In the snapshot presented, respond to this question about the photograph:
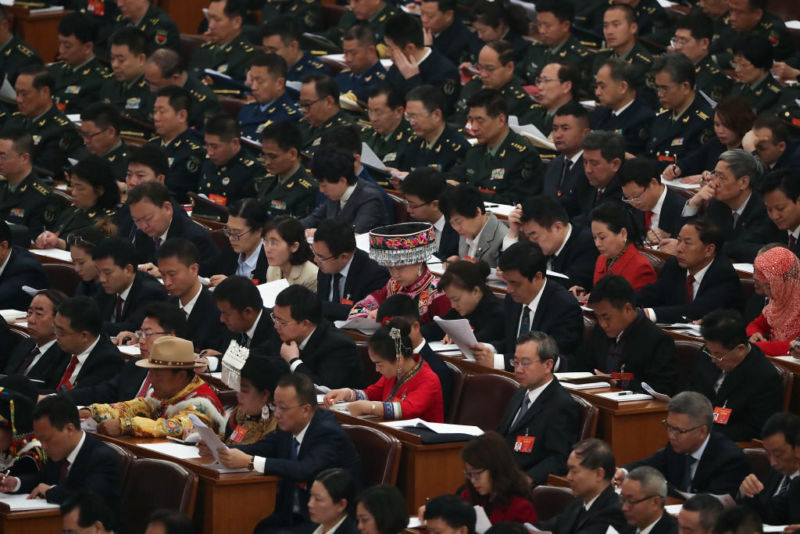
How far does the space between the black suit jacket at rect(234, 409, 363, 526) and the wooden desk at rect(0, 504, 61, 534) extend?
70cm

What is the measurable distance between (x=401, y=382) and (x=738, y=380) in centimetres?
→ 119

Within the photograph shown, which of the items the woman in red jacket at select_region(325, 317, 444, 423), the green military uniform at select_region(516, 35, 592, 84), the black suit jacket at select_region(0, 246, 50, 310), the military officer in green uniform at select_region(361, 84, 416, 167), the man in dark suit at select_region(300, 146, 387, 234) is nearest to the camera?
the woman in red jacket at select_region(325, 317, 444, 423)

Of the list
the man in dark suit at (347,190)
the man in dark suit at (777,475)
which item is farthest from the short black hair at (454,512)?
the man in dark suit at (347,190)

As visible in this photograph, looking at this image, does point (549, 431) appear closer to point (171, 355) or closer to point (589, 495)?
point (589, 495)

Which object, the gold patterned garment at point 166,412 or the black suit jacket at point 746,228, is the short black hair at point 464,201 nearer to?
the black suit jacket at point 746,228

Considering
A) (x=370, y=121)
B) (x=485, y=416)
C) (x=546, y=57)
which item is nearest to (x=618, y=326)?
(x=485, y=416)

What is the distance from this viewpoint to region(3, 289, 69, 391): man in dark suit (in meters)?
6.27

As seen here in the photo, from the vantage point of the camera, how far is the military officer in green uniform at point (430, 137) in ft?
27.0

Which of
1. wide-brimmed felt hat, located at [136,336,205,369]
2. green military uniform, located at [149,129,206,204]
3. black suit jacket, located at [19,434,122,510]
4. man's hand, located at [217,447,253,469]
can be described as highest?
wide-brimmed felt hat, located at [136,336,205,369]

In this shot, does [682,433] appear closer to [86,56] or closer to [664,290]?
[664,290]

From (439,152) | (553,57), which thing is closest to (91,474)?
(439,152)

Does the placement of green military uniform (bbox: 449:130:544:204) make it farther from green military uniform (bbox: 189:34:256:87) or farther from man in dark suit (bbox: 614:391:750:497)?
man in dark suit (bbox: 614:391:750:497)

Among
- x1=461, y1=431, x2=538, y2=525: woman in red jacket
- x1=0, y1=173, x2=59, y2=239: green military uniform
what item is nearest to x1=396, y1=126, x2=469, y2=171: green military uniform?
x1=0, y1=173, x2=59, y2=239: green military uniform

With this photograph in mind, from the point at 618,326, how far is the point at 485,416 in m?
0.60
